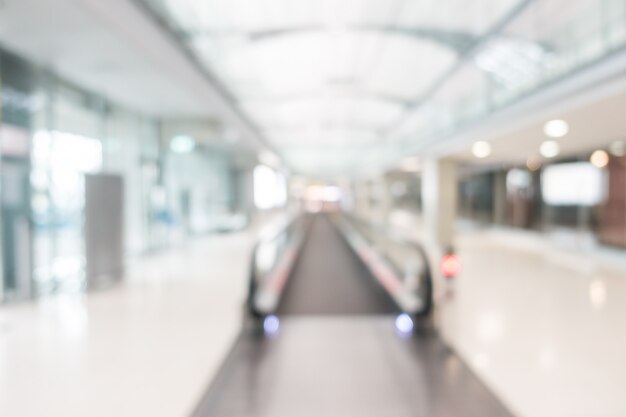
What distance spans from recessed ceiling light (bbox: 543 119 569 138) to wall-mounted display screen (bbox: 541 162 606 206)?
6.43 m

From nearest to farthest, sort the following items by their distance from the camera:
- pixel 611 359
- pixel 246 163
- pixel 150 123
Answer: pixel 611 359
pixel 150 123
pixel 246 163

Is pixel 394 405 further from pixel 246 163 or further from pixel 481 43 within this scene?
pixel 246 163

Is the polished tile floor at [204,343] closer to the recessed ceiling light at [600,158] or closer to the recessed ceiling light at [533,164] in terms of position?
the recessed ceiling light at [600,158]

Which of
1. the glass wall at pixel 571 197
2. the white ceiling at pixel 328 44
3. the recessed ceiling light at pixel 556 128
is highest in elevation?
the white ceiling at pixel 328 44

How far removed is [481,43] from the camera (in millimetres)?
10688

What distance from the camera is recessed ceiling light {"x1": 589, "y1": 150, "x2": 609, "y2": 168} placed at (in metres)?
15.0

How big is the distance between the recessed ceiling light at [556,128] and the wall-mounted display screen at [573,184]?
6429mm

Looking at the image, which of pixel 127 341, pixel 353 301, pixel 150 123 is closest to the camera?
pixel 127 341

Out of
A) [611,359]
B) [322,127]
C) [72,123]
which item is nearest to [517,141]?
[611,359]

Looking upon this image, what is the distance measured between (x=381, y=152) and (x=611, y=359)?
1115 inches

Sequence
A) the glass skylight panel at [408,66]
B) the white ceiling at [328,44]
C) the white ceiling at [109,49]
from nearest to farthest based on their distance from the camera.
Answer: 1. the white ceiling at [109,49]
2. the white ceiling at [328,44]
3. the glass skylight panel at [408,66]

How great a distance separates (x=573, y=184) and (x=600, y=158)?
6.47 feet

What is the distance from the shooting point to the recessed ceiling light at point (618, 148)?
1361 centimetres

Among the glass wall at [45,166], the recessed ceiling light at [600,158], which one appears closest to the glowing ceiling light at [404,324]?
the glass wall at [45,166]
